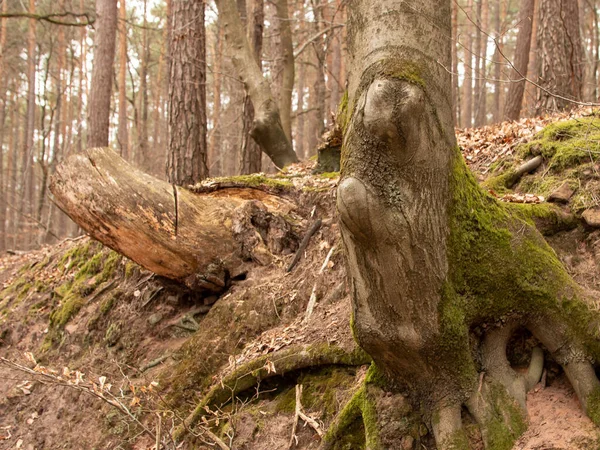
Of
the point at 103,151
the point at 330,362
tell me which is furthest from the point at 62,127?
the point at 330,362

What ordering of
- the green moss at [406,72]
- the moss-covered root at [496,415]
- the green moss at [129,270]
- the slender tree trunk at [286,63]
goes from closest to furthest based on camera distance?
the green moss at [406,72] < the moss-covered root at [496,415] < the green moss at [129,270] < the slender tree trunk at [286,63]

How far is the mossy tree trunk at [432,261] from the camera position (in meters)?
2.56

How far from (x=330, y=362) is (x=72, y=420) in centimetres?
296

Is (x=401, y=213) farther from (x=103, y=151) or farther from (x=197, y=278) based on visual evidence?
(x=103, y=151)

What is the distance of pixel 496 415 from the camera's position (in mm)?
3000

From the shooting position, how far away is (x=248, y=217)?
18.0 feet

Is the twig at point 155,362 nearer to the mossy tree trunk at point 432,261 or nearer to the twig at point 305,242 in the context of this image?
the twig at point 305,242

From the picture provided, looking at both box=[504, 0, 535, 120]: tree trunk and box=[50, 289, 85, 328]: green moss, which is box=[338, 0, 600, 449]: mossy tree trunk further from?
box=[504, 0, 535, 120]: tree trunk

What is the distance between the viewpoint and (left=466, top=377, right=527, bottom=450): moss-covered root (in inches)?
115

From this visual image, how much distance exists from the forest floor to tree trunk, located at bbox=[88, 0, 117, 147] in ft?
11.7

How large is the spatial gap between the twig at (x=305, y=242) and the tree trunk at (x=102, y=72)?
6280 millimetres

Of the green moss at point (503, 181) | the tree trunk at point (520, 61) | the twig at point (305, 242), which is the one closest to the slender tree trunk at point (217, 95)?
the tree trunk at point (520, 61)

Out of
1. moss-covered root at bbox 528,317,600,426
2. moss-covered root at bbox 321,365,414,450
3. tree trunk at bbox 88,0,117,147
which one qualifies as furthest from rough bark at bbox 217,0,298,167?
moss-covered root at bbox 528,317,600,426

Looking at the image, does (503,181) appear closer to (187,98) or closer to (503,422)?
(503,422)
